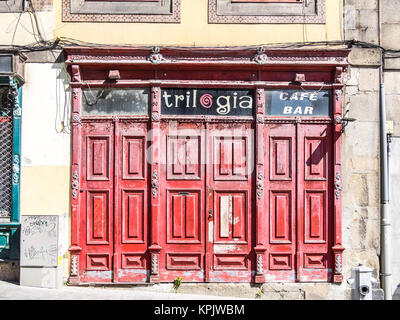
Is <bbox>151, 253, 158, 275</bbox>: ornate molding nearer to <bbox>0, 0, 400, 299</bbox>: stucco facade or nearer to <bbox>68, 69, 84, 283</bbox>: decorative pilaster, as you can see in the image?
<bbox>0, 0, 400, 299</bbox>: stucco facade

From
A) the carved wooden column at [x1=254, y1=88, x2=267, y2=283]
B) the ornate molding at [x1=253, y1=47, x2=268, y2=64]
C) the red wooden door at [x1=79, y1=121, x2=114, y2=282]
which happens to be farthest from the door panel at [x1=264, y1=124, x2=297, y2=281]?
the red wooden door at [x1=79, y1=121, x2=114, y2=282]

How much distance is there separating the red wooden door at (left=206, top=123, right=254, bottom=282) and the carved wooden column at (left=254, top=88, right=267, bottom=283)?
4.8 inches

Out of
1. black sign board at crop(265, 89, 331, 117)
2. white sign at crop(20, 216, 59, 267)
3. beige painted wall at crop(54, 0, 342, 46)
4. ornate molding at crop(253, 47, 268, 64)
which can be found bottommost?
white sign at crop(20, 216, 59, 267)

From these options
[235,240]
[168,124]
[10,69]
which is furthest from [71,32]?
[235,240]

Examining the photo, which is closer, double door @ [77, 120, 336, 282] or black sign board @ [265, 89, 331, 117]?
double door @ [77, 120, 336, 282]

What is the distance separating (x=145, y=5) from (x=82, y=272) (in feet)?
16.2

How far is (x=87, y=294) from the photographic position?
819 cm

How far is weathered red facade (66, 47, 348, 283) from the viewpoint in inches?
343

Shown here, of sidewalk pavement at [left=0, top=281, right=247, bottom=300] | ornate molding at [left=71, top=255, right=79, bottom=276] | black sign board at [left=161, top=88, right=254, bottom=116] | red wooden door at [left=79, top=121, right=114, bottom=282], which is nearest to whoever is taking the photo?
sidewalk pavement at [left=0, top=281, right=247, bottom=300]

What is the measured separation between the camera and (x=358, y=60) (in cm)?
891

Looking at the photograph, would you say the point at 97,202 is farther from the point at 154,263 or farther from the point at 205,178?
the point at 205,178

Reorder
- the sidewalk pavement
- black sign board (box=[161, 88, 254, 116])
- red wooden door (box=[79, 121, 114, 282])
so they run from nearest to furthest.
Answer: the sidewalk pavement, red wooden door (box=[79, 121, 114, 282]), black sign board (box=[161, 88, 254, 116])

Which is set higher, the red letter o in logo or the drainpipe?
the red letter o in logo

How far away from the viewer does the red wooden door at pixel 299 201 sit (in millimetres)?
8742
